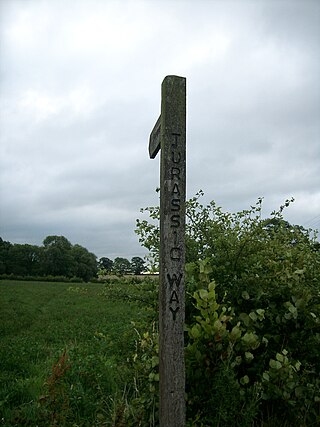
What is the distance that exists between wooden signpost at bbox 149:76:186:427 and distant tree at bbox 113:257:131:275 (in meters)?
1.64

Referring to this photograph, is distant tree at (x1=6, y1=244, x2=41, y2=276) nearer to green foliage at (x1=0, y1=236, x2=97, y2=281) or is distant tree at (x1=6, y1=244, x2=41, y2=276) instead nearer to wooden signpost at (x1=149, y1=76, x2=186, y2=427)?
green foliage at (x1=0, y1=236, x2=97, y2=281)

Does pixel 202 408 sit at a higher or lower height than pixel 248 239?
lower

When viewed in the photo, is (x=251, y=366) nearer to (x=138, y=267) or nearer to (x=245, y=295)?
(x=245, y=295)

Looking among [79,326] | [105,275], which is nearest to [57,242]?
[79,326]

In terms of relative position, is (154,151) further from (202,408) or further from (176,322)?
(202,408)

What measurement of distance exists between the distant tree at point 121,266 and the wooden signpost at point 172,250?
5.37ft

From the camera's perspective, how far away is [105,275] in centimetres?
422

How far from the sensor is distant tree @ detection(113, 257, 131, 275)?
14.2 ft

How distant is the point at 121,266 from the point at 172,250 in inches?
69.0

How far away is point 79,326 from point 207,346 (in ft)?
29.3

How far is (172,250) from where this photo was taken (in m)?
2.73

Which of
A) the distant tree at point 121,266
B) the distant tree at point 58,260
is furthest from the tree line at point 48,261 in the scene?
the distant tree at point 121,266

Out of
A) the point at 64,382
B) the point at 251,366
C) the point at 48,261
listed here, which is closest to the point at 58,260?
the point at 48,261

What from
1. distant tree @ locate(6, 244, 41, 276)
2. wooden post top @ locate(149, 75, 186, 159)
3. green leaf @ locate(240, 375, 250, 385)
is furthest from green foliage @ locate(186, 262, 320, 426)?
distant tree @ locate(6, 244, 41, 276)
